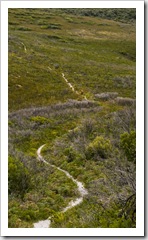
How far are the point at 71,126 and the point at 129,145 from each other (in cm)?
1059

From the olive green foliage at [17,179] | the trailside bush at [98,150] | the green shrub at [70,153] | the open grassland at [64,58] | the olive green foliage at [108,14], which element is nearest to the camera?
the olive green foliage at [17,179]

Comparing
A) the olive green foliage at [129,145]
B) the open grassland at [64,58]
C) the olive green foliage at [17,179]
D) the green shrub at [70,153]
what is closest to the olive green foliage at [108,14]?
the open grassland at [64,58]

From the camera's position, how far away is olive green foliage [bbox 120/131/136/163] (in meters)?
16.9

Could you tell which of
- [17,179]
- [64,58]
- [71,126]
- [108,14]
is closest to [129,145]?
[17,179]

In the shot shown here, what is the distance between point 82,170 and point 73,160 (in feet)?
5.28

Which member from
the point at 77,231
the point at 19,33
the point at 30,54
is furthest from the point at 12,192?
the point at 19,33

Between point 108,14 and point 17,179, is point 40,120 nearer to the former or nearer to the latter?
point 17,179

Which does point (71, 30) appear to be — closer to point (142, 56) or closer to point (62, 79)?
point (62, 79)

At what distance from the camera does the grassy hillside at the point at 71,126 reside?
40.9 ft

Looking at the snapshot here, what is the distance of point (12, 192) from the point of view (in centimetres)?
1405

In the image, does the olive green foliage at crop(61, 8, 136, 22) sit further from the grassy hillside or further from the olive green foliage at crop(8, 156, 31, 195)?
the olive green foliage at crop(8, 156, 31, 195)

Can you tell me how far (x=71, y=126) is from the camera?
2758 centimetres

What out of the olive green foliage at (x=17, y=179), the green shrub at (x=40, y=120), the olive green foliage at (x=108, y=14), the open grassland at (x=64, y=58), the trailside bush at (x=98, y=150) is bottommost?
the olive green foliage at (x=17, y=179)

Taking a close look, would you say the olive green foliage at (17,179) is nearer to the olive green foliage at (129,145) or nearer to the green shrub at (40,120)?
the olive green foliage at (129,145)
